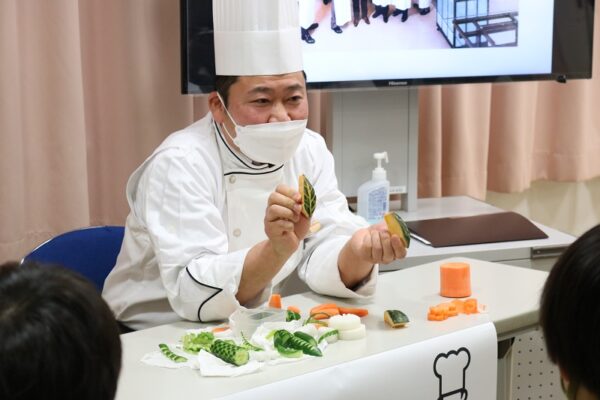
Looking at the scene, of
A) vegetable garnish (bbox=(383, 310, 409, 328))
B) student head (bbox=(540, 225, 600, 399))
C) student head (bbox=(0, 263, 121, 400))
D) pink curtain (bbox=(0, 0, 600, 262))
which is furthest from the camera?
pink curtain (bbox=(0, 0, 600, 262))

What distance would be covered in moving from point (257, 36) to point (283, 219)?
40 centimetres

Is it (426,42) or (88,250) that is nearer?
(88,250)

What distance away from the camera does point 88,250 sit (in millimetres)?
1923

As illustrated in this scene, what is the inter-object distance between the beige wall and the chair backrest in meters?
1.65

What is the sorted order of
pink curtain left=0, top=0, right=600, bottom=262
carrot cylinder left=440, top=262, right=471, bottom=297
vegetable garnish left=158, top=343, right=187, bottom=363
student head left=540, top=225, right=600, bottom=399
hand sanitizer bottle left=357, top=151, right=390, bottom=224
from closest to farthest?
student head left=540, top=225, right=600, bottom=399, vegetable garnish left=158, top=343, right=187, bottom=363, carrot cylinder left=440, top=262, right=471, bottom=297, pink curtain left=0, top=0, right=600, bottom=262, hand sanitizer bottle left=357, top=151, right=390, bottom=224

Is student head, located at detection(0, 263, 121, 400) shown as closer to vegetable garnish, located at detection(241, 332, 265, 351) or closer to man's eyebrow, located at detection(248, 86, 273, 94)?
vegetable garnish, located at detection(241, 332, 265, 351)

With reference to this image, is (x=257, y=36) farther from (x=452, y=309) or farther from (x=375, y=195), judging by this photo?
(x=375, y=195)

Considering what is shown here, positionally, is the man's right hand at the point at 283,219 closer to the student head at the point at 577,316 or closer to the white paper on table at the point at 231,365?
the white paper on table at the point at 231,365

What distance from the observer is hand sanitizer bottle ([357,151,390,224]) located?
2.45 m

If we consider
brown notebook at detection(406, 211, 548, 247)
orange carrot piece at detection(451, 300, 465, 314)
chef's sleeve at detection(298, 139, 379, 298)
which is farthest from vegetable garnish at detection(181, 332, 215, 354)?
brown notebook at detection(406, 211, 548, 247)

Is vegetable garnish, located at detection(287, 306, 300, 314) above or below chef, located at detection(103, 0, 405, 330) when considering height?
below

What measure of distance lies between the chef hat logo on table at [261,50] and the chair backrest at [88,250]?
408mm

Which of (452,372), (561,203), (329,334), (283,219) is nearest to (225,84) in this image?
Answer: (283,219)

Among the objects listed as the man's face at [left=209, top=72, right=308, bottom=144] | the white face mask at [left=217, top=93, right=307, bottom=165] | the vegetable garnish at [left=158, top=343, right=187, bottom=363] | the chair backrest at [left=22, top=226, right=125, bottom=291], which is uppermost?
the man's face at [left=209, top=72, right=308, bottom=144]
